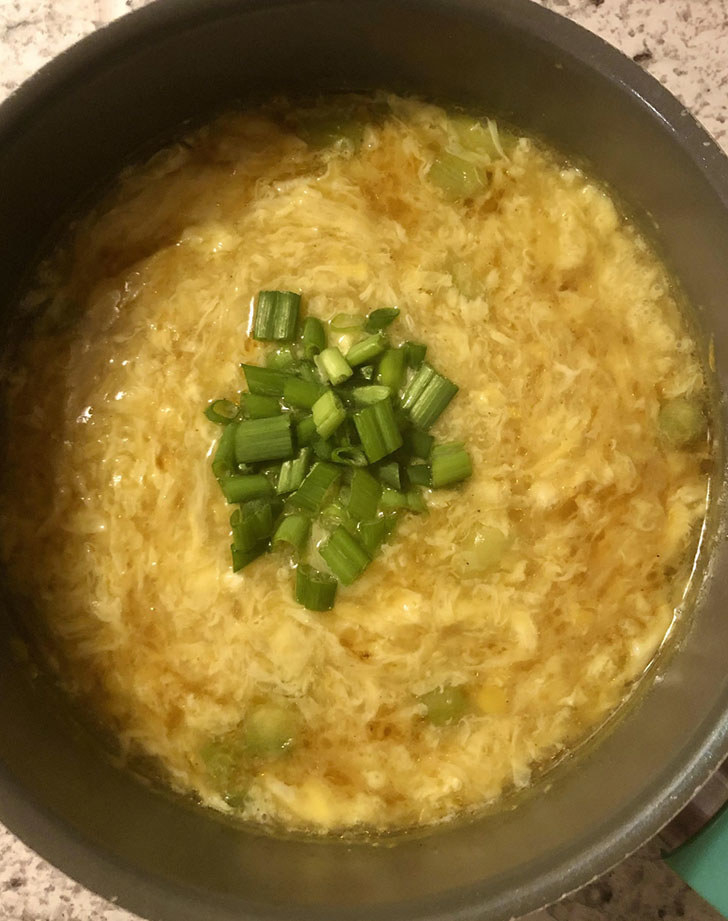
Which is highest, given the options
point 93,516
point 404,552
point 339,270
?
point 339,270

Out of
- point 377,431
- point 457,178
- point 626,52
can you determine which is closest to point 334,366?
point 377,431

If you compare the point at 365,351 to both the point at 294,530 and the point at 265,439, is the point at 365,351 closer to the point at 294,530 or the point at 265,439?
the point at 265,439

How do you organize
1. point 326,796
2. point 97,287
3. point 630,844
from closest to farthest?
point 630,844
point 326,796
point 97,287

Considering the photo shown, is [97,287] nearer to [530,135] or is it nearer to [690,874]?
[530,135]

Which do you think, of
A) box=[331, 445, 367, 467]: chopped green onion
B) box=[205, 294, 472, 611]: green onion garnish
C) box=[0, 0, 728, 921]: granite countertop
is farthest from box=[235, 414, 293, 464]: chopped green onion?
box=[0, 0, 728, 921]: granite countertop

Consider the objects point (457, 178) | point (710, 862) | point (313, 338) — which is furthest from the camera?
point (457, 178)

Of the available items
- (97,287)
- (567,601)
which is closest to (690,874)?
(567,601)

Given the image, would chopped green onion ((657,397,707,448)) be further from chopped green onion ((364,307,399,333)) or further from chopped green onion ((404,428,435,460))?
chopped green onion ((364,307,399,333))

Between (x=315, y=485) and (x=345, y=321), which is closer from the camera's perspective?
(x=315, y=485)
